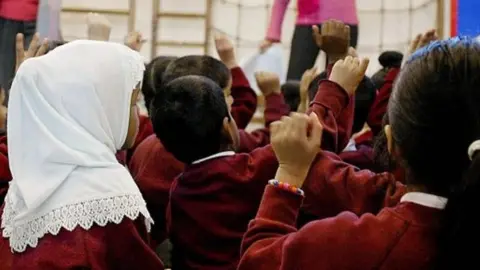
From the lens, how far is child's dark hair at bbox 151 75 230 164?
5.05 feet

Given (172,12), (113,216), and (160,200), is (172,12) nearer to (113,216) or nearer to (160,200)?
(160,200)

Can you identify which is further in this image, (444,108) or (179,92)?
(179,92)

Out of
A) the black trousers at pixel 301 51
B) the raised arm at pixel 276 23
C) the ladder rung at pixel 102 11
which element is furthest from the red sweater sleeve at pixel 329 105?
the ladder rung at pixel 102 11

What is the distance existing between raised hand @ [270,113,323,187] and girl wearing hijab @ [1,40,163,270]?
35cm

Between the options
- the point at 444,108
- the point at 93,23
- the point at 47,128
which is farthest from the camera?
the point at 93,23

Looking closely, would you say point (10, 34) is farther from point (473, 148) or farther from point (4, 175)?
point (473, 148)

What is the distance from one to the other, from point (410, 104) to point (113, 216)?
0.59 metres

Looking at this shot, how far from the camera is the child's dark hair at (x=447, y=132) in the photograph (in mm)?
877

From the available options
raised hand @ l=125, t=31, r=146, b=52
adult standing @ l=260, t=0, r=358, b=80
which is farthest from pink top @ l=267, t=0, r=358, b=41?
raised hand @ l=125, t=31, r=146, b=52

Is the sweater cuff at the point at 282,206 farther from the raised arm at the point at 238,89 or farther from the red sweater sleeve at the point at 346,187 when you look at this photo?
the raised arm at the point at 238,89

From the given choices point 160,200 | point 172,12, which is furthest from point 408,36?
point 160,200

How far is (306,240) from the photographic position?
0.98 meters

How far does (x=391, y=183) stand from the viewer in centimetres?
123

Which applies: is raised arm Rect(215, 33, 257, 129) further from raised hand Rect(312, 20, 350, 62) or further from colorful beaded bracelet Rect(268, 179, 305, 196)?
colorful beaded bracelet Rect(268, 179, 305, 196)
